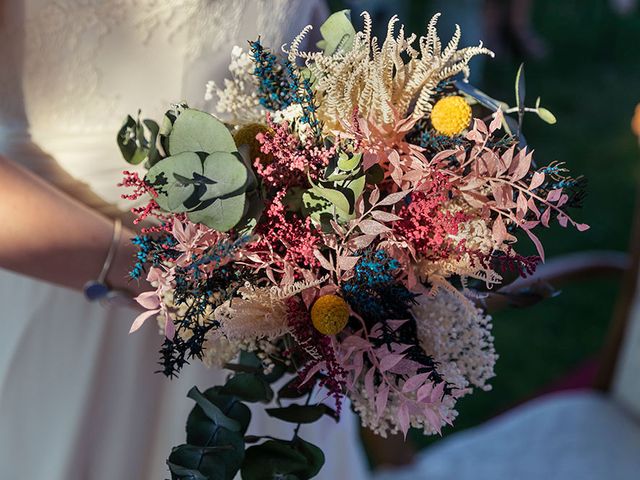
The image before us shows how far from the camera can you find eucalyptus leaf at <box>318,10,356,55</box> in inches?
27.4

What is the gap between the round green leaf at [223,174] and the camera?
0.60 m

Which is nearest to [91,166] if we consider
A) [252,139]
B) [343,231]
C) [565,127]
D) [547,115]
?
[252,139]

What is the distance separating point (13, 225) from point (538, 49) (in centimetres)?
508

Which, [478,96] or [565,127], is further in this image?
[565,127]

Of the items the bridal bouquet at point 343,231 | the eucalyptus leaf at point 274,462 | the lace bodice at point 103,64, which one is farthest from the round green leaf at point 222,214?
the lace bodice at point 103,64

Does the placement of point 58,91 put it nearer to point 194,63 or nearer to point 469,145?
point 194,63

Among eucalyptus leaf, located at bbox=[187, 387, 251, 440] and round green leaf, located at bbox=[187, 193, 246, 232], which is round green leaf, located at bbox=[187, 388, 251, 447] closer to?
eucalyptus leaf, located at bbox=[187, 387, 251, 440]

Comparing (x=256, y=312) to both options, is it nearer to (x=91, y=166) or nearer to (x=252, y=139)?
(x=252, y=139)

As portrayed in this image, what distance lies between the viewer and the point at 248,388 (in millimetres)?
711

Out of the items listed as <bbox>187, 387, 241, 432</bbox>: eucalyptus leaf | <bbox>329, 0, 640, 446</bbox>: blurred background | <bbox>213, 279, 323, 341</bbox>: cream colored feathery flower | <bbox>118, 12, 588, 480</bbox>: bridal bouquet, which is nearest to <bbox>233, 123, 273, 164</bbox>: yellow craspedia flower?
<bbox>118, 12, 588, 480</bbox>: bridal bouquet

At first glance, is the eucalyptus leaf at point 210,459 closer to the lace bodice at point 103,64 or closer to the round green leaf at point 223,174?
the round green leaf at point 223,174

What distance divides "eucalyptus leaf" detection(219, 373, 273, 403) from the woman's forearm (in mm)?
181

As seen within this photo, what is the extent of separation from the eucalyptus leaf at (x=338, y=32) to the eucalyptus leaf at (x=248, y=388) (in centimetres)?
31

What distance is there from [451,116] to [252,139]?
18 cm
